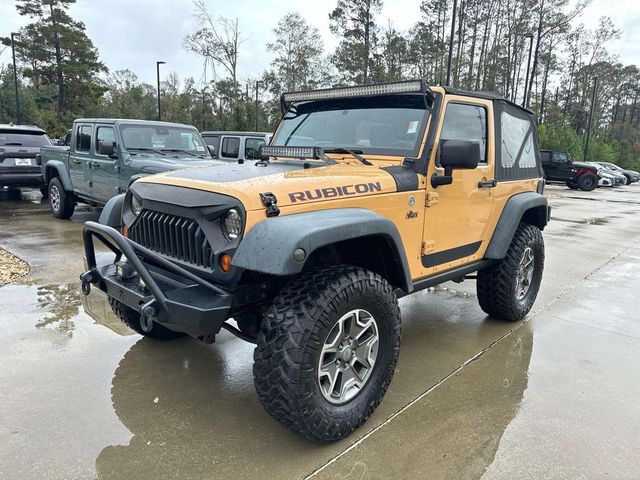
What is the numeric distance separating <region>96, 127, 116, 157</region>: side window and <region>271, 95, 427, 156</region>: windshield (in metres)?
4.95

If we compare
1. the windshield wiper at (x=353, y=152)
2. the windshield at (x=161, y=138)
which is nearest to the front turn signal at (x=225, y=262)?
the windshield wiper at (x=353, y=152)

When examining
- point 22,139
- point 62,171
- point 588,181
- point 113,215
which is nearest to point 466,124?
point 113,215

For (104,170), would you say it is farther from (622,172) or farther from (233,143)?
(622,172)

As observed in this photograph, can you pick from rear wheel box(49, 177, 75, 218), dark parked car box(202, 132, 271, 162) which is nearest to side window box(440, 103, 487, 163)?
dark parked car box(202, 132, 271, 162)

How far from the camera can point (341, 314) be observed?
8.22 feet

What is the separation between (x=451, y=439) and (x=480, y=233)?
1795mm

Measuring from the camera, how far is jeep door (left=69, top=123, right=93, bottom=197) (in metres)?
8.36

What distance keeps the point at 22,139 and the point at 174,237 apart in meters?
9.82

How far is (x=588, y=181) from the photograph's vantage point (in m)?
22.7

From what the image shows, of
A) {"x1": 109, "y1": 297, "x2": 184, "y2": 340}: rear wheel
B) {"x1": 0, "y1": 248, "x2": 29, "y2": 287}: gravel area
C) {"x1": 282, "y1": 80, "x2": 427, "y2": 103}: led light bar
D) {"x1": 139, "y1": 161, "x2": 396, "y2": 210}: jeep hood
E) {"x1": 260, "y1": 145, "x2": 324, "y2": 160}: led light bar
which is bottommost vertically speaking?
{"x1": 0, "y1": 248, "x2": 29, "y2": 287}: gravel area

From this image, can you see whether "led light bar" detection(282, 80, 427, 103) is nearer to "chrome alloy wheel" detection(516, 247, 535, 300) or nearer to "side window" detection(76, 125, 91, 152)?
"chrome alloy wheel" detection(516, 247, 535, 300)

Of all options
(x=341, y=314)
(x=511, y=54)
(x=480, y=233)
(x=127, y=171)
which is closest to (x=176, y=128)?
(x=127, y=171)

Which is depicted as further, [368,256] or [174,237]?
[368,256]

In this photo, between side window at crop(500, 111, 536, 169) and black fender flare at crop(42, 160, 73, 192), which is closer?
side window at crop(500, 111, 536, 169)
